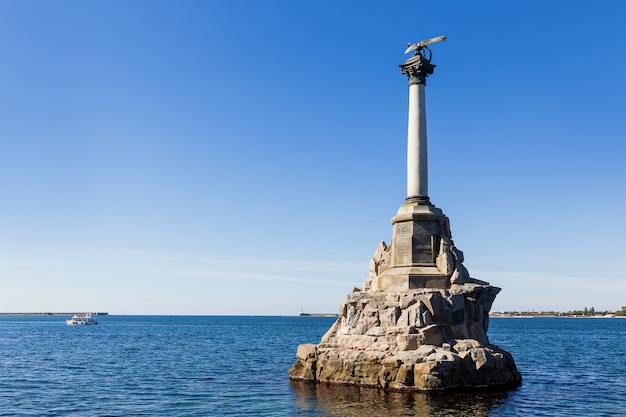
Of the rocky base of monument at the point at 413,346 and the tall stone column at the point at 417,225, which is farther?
the tall stone column at the point at 417,225

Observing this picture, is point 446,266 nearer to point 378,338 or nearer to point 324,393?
point 378,338

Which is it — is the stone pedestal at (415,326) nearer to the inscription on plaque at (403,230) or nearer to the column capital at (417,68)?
the inscription on plaque at (403,230)

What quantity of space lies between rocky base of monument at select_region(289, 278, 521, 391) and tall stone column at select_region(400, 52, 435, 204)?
5.43 m

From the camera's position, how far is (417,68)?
101ft

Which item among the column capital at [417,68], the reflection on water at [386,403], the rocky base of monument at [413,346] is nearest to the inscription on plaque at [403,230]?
the rocky base of monument at [413,346]

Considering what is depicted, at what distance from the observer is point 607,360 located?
139 ft

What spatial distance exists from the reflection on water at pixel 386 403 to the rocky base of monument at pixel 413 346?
2.75ft

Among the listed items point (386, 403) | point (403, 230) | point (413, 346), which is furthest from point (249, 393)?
point (403, 230)

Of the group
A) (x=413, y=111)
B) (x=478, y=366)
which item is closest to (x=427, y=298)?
(x=478, y=366)

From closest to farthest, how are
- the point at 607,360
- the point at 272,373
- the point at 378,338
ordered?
1. the point at 378,338
2. the point at 272,373
3. the point at 607,360

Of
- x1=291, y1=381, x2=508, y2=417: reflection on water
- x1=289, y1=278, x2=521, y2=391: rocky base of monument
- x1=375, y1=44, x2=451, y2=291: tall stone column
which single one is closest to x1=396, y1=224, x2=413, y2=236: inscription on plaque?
x1=375, y1=44, x2=451, y2=291: tall stone column

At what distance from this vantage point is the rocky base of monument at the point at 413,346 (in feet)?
80.4

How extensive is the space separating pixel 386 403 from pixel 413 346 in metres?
4.52

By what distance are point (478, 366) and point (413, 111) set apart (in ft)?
43.4
